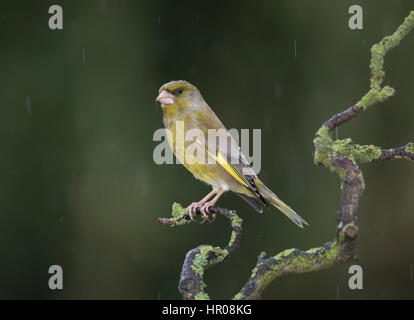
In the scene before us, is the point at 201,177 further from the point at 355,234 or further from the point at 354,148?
the point at 355,234

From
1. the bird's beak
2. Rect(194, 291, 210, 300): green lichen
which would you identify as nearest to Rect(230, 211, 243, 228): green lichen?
Rect(194, 291, 210, 300): green lichen

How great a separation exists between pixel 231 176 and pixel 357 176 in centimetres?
108

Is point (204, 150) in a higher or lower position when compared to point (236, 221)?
higher

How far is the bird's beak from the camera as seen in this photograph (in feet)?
9.24

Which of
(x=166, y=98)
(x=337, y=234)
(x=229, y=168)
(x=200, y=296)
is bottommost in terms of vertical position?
(x=200, y=296)

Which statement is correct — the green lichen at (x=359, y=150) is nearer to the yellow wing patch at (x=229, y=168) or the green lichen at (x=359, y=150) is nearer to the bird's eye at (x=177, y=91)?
the yellow wing patch at (x=229, y=168)

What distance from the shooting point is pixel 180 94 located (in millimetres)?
2908

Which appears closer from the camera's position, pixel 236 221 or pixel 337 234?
pixel 337 234

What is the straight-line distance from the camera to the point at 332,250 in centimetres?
180

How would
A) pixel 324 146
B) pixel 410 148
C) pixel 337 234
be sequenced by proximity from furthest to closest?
pixel 410 148 → pixel 324 146 → pixel 337 234

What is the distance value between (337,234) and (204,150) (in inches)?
47.4

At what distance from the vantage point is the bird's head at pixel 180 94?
9.41ft

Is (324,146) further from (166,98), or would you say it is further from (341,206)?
(166,98)

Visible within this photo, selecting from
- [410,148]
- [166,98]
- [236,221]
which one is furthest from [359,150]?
[166,98]
